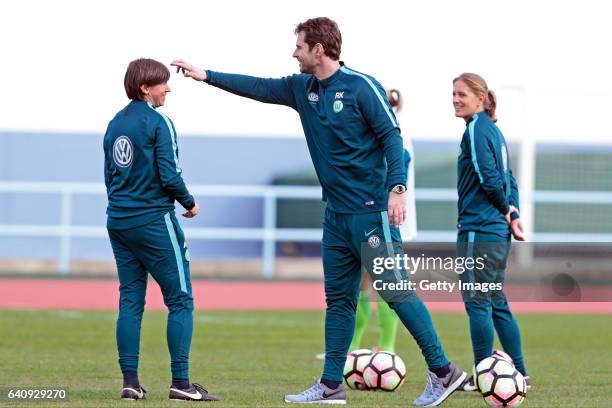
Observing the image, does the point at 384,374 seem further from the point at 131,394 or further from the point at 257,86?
the point at 257,86

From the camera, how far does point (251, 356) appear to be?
10.0m

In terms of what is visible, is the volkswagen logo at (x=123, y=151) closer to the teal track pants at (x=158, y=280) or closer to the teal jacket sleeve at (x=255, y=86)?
the teal track pants at (x=158, y=280)

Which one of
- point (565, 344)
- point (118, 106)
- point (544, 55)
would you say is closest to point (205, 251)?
point (118, 106)

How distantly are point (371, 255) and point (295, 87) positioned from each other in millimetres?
1084

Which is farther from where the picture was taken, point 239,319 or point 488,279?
point 239,319

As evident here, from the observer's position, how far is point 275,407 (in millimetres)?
6523

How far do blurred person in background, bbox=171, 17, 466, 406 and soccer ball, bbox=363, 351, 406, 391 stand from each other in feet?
2.74

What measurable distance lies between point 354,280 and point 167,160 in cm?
124

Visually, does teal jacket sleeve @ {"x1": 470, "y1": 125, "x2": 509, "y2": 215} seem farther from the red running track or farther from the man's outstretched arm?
the red running track

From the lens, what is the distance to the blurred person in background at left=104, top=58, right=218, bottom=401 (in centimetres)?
669

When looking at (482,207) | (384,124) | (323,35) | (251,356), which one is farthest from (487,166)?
(251,356)

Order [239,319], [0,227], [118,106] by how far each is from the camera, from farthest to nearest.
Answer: [118,106], [0,227], [239,319]

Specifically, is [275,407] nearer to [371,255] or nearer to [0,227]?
[371,255]

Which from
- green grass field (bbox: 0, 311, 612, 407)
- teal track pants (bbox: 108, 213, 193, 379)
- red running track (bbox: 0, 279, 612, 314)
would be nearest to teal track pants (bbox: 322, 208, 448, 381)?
green grass field (bbox: 0, 311, 612, 407)
